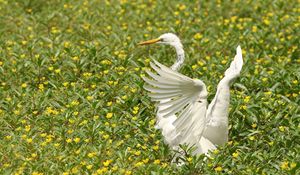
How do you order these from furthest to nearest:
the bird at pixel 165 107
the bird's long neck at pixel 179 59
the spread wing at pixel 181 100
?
the bird's long neck at pixel 179 59 → the bird at pixel 165 107 → the spread wing at pixel 181 100

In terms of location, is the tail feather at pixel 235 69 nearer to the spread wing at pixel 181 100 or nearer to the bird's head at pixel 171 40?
the spread wing at pixel 181 100

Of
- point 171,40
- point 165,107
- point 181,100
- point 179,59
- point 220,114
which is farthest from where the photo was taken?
point 171,40

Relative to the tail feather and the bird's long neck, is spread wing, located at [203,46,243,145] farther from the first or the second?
the bird's long neck

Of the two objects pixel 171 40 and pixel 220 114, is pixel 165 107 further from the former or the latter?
pixel 171 40

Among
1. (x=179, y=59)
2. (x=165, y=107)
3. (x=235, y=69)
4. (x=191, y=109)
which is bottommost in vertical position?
(x=165, y=107)

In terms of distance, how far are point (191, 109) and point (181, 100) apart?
12cm

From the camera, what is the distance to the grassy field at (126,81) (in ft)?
20.6

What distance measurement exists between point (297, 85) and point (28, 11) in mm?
3687

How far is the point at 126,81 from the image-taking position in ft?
25.4

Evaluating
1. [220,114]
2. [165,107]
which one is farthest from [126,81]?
[220,114]

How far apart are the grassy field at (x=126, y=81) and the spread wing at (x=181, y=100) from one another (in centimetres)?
22

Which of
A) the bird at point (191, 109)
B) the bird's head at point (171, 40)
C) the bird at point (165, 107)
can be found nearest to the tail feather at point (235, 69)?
the bird at point (191, 109)

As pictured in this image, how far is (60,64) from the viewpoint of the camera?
26.9 feet

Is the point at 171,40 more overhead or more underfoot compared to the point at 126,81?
more overhead
